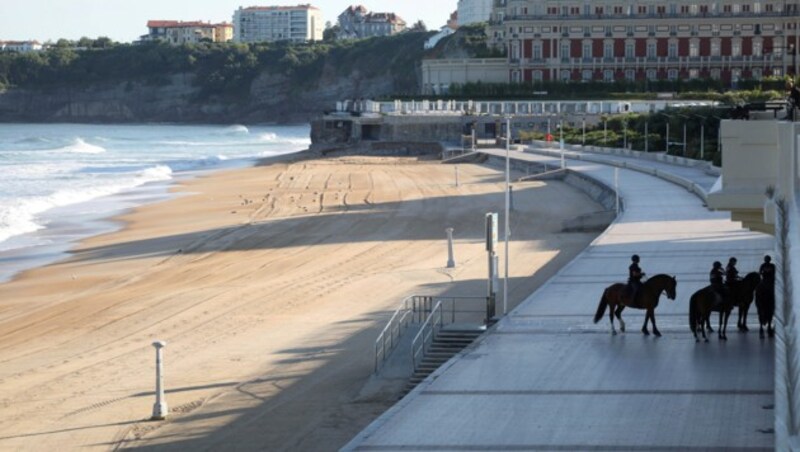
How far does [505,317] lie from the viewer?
1950 cm

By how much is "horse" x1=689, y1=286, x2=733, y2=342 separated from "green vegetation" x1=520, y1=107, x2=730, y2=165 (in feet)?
101

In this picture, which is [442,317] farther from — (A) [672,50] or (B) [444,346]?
(A) [672,50]

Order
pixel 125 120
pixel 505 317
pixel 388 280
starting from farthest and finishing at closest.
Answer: pixel 125 120, pixel 388 280, pixel 505 317

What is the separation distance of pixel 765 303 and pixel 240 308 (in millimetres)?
11939

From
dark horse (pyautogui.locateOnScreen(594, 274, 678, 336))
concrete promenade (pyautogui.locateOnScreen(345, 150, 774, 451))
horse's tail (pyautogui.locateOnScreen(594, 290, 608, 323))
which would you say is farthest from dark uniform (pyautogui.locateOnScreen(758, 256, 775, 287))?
horse's tail (pyautogui.locateOnScreen(594, 290, 608, 323))

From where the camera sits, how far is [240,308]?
1021 inches

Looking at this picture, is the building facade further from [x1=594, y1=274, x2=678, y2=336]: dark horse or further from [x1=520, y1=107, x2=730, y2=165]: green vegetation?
[x1=594, y1=274, x2=678, y2=336]: dark horse

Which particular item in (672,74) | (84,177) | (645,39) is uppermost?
(645,39)

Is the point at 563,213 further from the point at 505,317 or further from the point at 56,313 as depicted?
the point at 505,317

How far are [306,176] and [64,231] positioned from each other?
23.4 metres

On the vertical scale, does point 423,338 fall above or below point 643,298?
below

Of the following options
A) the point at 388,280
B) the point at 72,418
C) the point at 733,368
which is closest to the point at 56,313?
the point at 388,280

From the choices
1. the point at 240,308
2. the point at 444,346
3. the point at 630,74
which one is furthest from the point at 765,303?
the point at 630,74

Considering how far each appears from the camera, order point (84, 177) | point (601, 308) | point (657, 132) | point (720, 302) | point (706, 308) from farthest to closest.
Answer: point (84, 177), point (657, 132), point (601, 308), point (706, 308), point (720, 302)
